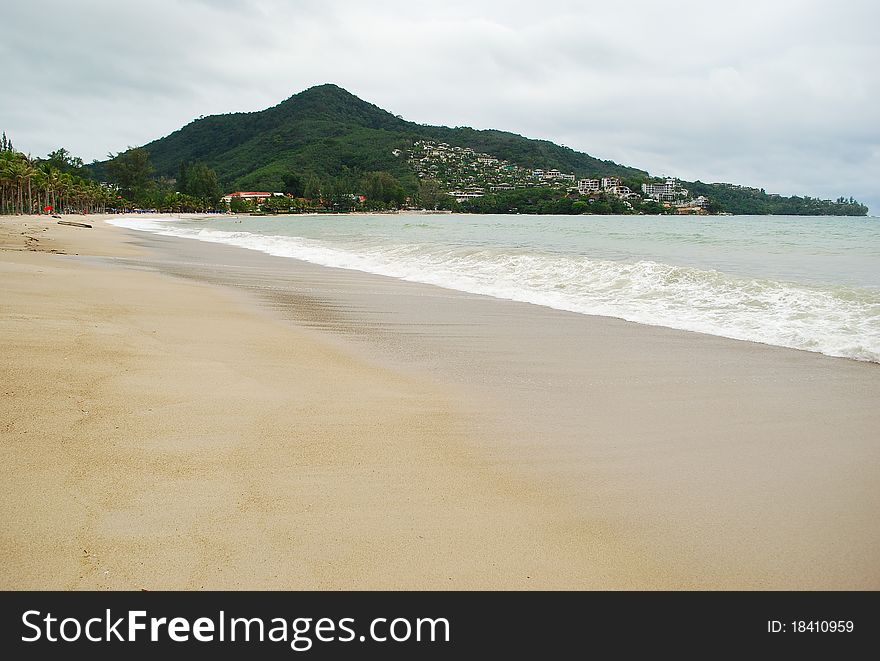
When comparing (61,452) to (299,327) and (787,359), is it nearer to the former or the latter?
(299,327)

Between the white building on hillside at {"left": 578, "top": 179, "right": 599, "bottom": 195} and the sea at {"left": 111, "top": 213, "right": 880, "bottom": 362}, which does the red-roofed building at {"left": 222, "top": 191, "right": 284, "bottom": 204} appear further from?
the sea at {"left": 111, "top": 213, "right": 880, "bottom": 362}

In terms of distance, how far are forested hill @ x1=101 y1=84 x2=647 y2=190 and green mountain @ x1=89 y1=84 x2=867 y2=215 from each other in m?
0.27

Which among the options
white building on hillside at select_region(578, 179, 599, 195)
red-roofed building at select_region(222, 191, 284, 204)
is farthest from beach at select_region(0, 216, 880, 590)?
red-roofed building at select_region(222, 191, 284, 204)

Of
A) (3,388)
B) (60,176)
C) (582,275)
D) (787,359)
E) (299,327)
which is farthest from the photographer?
(60,176)

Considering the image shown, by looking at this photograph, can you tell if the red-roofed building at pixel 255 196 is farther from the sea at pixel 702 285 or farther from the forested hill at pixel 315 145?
the sea at pixel 702 285

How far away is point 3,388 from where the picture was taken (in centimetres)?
359

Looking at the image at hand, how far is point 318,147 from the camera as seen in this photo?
16138cm

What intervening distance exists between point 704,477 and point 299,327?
4.78 metres

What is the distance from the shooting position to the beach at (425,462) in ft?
7.13

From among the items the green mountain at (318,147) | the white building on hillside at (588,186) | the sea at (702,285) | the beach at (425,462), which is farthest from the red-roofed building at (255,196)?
the beach at (425,462)

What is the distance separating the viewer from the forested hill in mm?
153550
